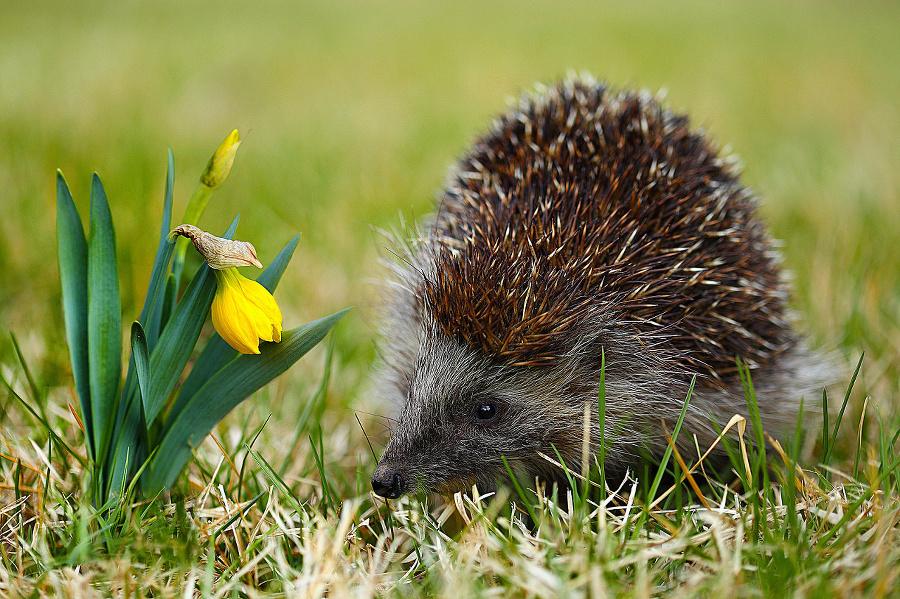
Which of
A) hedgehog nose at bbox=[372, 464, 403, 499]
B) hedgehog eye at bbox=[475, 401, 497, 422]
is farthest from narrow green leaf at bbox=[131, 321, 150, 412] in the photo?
hedgehog eye at bbox=[475, 401, 497, 422]

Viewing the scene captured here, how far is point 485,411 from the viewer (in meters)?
2.72

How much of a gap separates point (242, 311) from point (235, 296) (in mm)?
50

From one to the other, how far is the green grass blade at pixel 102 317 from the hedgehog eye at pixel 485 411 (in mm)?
1266

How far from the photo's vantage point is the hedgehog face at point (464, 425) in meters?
2.66

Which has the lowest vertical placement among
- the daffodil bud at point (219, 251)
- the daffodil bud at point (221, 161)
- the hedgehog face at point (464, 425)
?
the hedgehog face at point (464, 425)

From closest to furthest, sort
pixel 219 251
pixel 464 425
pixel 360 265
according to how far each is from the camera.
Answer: pixel 219 251, pixel 464 425, pixel 360 265

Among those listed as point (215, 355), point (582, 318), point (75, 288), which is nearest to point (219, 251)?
point (215, 355)

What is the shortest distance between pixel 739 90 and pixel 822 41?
184 inches

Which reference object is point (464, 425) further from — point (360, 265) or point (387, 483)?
point (360, 265)

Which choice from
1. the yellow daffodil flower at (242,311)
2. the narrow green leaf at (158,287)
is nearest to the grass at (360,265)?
the narrow green leaf at (158,287)

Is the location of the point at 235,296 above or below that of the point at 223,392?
above

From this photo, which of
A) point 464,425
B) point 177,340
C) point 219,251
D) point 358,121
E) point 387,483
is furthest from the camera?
point 358,121

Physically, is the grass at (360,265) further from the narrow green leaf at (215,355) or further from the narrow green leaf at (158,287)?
the narrow green leaf at (158,287)

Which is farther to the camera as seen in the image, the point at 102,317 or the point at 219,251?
the point at 102,317
